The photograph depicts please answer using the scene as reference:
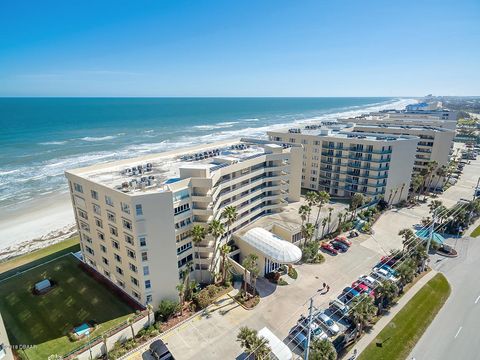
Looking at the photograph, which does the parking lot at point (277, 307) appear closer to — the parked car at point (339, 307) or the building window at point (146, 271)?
the parked car at point (339, 307)

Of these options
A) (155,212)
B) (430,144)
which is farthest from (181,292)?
(430,144)

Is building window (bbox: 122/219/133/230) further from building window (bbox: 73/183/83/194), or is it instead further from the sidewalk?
the sidewalk

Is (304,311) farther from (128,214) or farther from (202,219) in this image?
(128,214)

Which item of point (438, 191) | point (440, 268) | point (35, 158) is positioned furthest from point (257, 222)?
point (35, 158)

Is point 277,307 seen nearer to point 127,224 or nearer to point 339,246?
point 339,246

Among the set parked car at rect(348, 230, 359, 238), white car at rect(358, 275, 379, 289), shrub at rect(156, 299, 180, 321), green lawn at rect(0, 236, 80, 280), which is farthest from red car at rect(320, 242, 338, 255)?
green lawn at rect(0, 236, 80, 280)

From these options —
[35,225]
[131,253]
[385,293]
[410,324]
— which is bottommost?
[35,225]
